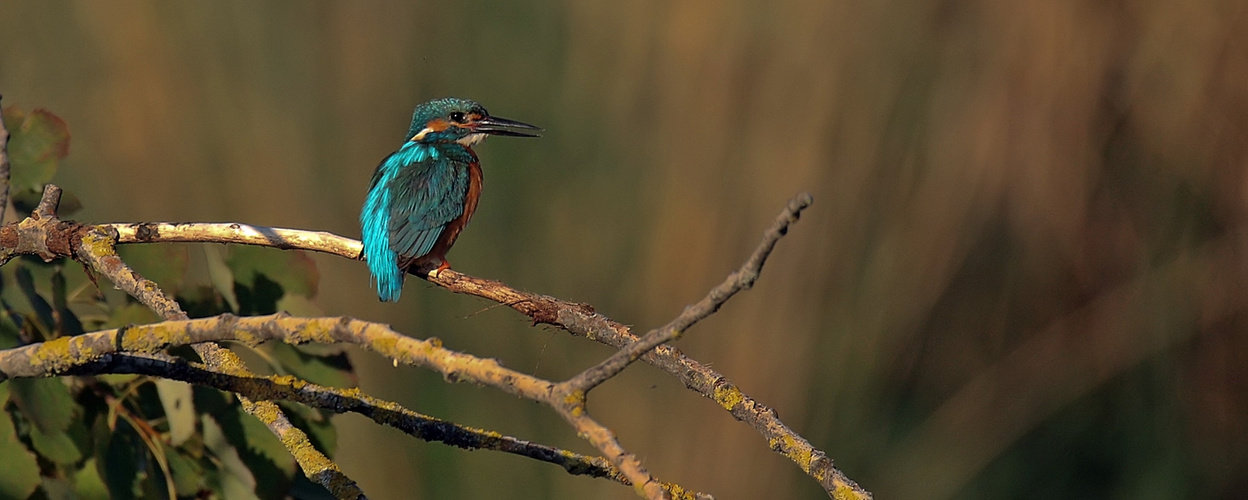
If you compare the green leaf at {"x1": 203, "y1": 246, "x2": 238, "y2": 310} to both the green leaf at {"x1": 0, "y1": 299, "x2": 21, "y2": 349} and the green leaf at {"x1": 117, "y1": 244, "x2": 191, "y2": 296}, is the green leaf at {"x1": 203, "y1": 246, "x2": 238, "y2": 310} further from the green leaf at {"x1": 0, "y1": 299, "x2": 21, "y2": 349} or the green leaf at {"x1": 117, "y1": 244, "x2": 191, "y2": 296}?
the green leaf at {"x1": 0, "y1": 299, "x2": 21, "y2": 349}

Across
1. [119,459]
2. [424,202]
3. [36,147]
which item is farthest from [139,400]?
[424,202]

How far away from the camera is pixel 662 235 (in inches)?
81.6

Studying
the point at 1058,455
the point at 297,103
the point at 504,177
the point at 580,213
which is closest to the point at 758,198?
the point at 580,213

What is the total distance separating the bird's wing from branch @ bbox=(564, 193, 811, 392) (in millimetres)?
1375

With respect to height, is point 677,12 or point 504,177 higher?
point 677,12

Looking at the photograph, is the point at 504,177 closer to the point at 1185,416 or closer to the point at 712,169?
the point at 712,169

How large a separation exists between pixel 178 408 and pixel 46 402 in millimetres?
127

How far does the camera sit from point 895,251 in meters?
2.05

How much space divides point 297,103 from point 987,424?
1615mm

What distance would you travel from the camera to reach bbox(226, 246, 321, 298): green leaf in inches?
51.3

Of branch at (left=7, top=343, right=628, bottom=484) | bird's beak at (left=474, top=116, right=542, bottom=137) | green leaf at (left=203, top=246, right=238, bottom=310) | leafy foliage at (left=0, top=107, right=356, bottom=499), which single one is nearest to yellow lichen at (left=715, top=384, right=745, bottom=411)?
branch at (left=7, top=343, right=628, bottom=484)

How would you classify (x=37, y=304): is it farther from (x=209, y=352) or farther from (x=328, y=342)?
(x=328, y=342)

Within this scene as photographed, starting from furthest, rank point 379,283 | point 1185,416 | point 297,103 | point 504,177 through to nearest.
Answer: point 297,103 < point 504,177 < point 1185,416 < point 379,283

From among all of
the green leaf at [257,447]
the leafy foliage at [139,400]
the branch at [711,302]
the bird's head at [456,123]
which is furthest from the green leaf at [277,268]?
the bird's head at [456,123]
